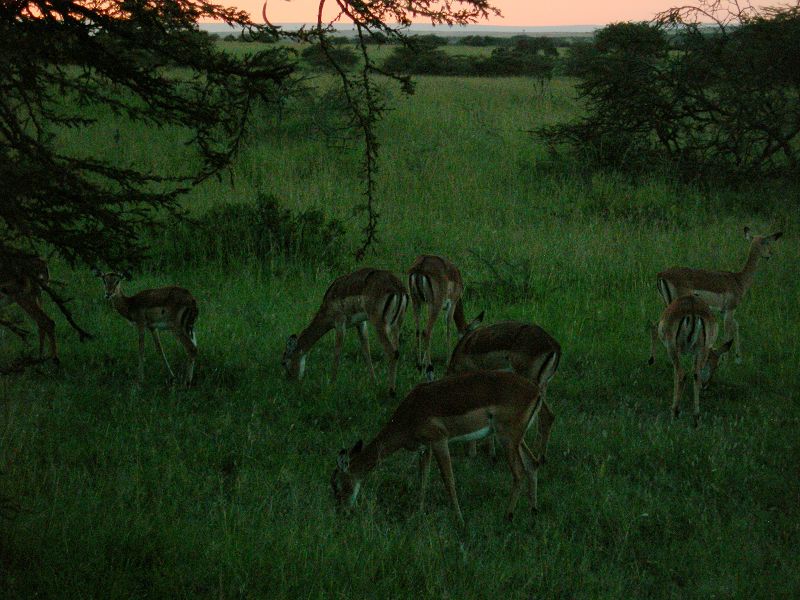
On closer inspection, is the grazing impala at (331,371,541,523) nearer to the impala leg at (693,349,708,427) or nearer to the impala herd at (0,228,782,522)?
the impala herd at (0,228,782,522)

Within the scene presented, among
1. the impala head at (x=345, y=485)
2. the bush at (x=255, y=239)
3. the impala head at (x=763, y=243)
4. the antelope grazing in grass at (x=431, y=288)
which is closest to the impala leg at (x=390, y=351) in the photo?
the antelope grazing in grass at (x=431, y=288)

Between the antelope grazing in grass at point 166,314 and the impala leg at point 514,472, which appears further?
the antelope grazing in grass at point 166,314

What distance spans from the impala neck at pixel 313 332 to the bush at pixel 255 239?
3427 mm

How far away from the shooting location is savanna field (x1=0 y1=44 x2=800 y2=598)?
195 inches

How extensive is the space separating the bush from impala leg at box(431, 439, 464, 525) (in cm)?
678

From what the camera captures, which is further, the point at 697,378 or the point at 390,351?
the point at 390,351

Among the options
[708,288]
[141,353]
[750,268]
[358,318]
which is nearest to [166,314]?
[141,353]

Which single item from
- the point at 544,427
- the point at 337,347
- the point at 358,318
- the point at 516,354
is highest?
the point at 516,354

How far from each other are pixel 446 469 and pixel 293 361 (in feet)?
10.4

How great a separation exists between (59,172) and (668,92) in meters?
17.1

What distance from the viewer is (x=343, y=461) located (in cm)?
575

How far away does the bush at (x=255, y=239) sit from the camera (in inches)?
494

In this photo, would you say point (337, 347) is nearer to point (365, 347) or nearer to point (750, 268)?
point (365, 347)

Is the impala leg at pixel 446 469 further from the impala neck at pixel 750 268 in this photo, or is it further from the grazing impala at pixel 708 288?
the impala neck at pixel 750 268
